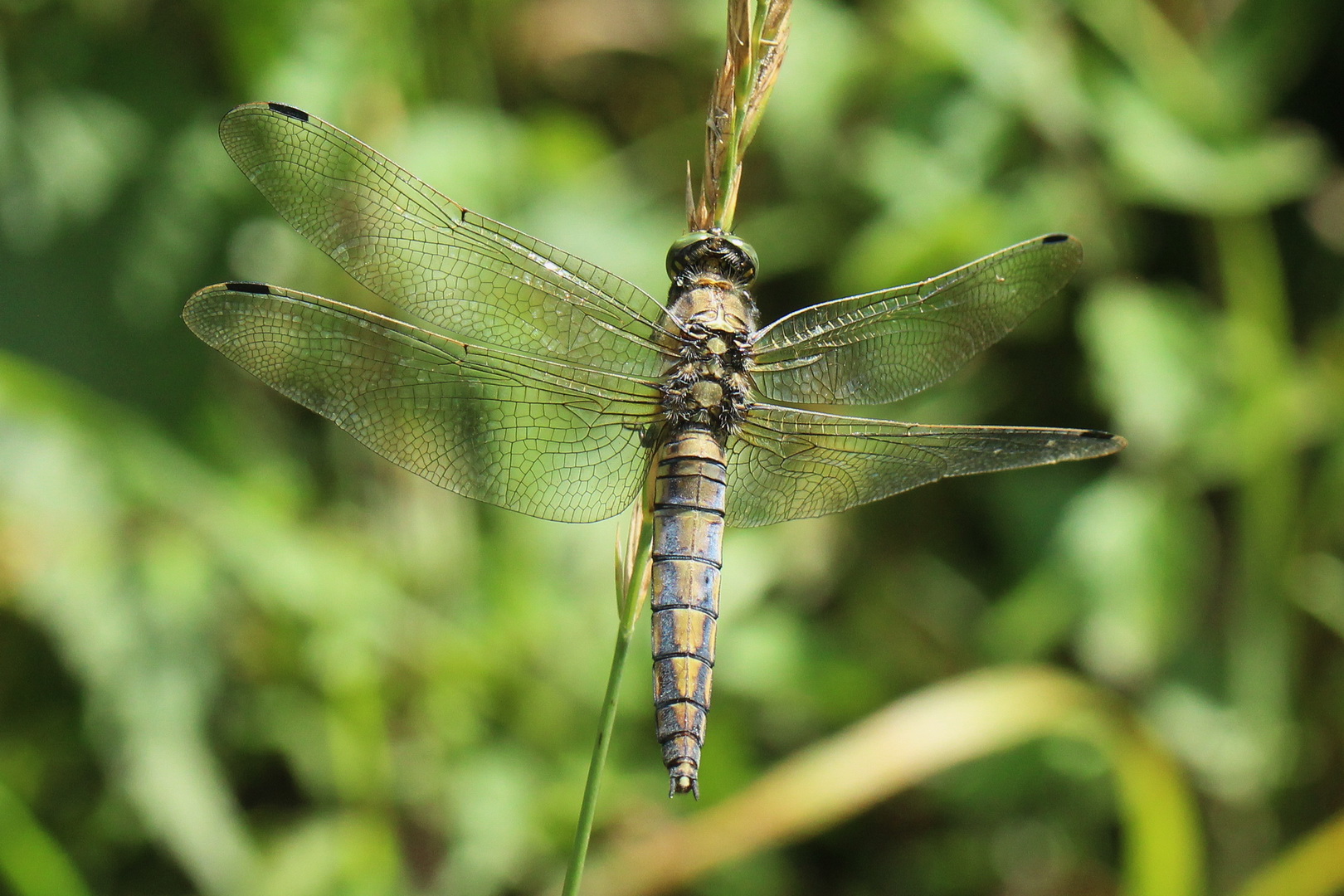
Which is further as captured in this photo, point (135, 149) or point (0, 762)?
point (135, 149)

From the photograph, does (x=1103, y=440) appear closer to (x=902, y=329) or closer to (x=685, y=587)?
(x=902, y=329)

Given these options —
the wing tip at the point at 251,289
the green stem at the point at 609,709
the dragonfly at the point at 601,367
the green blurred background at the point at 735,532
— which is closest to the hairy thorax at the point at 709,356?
the dragonfly at the point at 601,367

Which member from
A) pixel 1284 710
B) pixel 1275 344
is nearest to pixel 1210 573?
pixel 1284 710

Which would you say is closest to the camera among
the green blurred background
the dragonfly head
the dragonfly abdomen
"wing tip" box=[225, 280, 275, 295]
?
the dragonfly abdomen

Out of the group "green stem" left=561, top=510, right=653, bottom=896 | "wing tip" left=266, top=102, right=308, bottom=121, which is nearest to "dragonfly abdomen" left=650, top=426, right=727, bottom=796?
"green stem" left=561, top=510, right=653, bottom=896

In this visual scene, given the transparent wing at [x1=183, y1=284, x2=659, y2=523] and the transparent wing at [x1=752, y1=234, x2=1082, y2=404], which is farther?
the transparent wing at [x1=752, y1=234, x2=1082, y2=404]

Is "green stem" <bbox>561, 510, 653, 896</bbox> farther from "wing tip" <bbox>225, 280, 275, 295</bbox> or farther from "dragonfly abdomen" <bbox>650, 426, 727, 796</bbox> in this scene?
"wing tip" <bbox>225, 280, 275, 295</bbox>

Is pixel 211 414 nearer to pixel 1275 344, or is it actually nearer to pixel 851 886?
pixel 851 886
